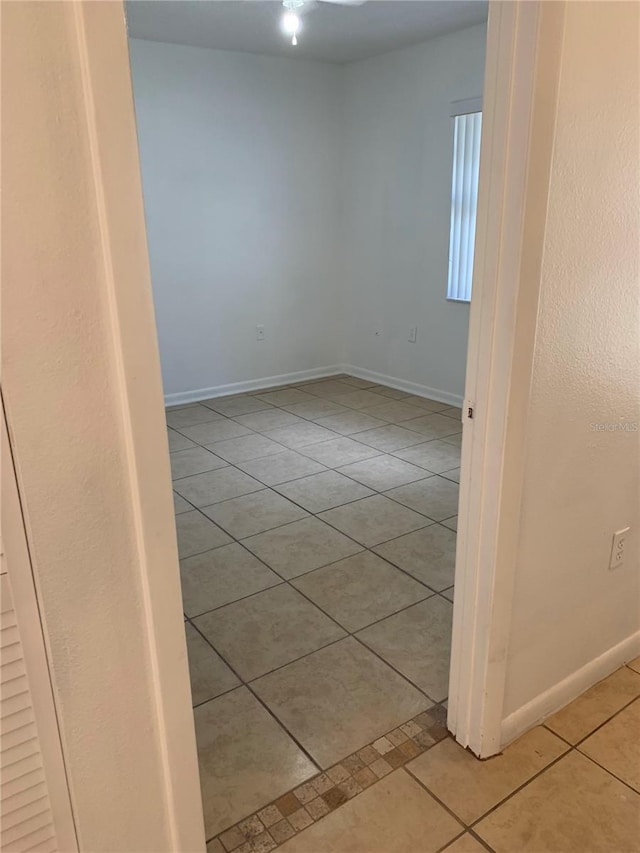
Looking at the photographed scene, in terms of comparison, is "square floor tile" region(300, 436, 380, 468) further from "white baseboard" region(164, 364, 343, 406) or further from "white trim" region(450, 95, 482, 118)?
"white trim" region(450, 95, 482, 118)

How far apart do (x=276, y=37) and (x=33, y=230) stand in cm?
382

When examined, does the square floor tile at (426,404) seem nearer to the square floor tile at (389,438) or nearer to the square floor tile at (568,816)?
the square floor tile at (389,438)

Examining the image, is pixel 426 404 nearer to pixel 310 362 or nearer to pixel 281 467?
pixel 310 362

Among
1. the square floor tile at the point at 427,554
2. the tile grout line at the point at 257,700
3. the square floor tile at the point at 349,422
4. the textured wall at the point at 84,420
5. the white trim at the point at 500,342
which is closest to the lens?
the textured wall at the point at 84,420

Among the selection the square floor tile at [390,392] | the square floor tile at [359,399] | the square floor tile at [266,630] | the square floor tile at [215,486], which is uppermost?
the square floor tile at [390,392]

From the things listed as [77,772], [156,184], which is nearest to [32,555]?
[77,772]

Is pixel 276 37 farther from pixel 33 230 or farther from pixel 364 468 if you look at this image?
pixel 33 230

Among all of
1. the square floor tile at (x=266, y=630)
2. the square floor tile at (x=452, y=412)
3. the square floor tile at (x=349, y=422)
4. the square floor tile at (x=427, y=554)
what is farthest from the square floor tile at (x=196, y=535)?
the square floor tile at (x=452, y=412)

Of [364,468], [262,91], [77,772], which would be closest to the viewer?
[77,772]

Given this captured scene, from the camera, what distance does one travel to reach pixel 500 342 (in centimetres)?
128

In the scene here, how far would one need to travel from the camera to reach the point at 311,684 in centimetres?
183

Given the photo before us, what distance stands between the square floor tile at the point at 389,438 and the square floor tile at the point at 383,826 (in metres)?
2.29

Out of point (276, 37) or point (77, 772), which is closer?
point (77, 772)

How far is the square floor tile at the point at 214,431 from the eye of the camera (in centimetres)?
388
